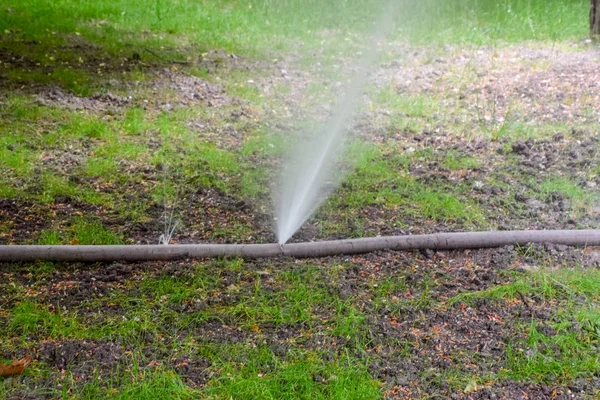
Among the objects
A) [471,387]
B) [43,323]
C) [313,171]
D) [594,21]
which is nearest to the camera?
[471,387]

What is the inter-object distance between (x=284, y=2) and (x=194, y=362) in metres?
8.71

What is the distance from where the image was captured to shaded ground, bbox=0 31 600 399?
127 inches

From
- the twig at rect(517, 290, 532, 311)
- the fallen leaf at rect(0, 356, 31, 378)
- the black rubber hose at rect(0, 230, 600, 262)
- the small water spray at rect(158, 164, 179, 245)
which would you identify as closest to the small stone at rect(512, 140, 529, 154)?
the black rubber hose at rect(0, 230, 600, 262)

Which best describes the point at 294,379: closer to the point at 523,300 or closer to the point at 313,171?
the point at 523,300

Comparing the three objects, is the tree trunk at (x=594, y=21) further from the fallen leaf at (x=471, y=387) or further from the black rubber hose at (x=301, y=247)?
the fallen leaf at (x=471, y=387)

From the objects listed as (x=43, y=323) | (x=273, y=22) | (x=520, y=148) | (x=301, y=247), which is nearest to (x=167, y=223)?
(x=301, y=247)

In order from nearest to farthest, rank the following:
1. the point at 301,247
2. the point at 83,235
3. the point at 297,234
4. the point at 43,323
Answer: the point at 43,323, the point at 301,247, the point at 83,235, the point at 297,234

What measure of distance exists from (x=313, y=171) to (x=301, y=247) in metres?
1.42

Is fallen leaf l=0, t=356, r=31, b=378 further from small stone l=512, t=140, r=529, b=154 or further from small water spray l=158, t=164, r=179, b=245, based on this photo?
small stone l=512, t=140, r=529, b=154

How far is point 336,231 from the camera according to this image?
4.52 metres

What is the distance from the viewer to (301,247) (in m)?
4.16

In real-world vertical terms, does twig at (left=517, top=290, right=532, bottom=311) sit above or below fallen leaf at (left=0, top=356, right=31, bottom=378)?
below

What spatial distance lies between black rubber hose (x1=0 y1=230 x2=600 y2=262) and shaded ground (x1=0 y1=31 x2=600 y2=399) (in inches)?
2.5

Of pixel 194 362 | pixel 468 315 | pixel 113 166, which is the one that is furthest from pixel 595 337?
pixel 113 166
